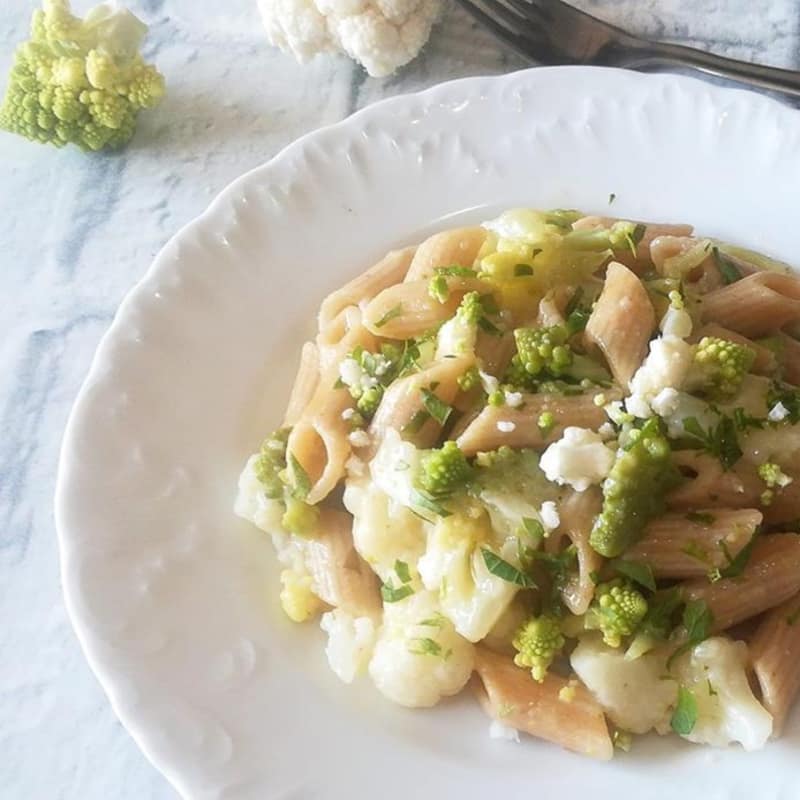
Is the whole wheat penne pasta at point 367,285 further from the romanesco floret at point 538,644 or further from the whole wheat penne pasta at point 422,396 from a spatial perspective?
the romanesco floret at point 538,644

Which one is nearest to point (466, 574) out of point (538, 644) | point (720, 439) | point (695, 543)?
point (538, 644)

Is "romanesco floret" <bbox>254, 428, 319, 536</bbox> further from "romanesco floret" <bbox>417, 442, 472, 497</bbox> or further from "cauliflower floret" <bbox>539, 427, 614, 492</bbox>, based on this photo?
"cauliflower floret" <bbox>539, 427, 614, 492</bbox>

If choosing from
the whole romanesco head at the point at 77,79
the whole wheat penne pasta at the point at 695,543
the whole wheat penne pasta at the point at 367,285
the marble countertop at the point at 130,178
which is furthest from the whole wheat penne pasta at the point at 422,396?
the whole romanesco head at the point at 77,79

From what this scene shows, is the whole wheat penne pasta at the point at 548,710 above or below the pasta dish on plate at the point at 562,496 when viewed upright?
below

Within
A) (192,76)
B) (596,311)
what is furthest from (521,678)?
(192,76)

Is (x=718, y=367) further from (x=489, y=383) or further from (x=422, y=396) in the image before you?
(x=422, y=396)

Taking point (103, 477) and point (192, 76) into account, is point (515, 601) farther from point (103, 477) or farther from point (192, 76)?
point (192, 76)

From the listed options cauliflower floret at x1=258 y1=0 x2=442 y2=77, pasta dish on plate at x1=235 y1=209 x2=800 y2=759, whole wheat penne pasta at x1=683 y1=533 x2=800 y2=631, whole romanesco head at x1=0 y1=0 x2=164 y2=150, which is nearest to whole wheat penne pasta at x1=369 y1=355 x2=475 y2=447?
pasta dish on plate at x1=235 y1=209 x2=800 y2=759
